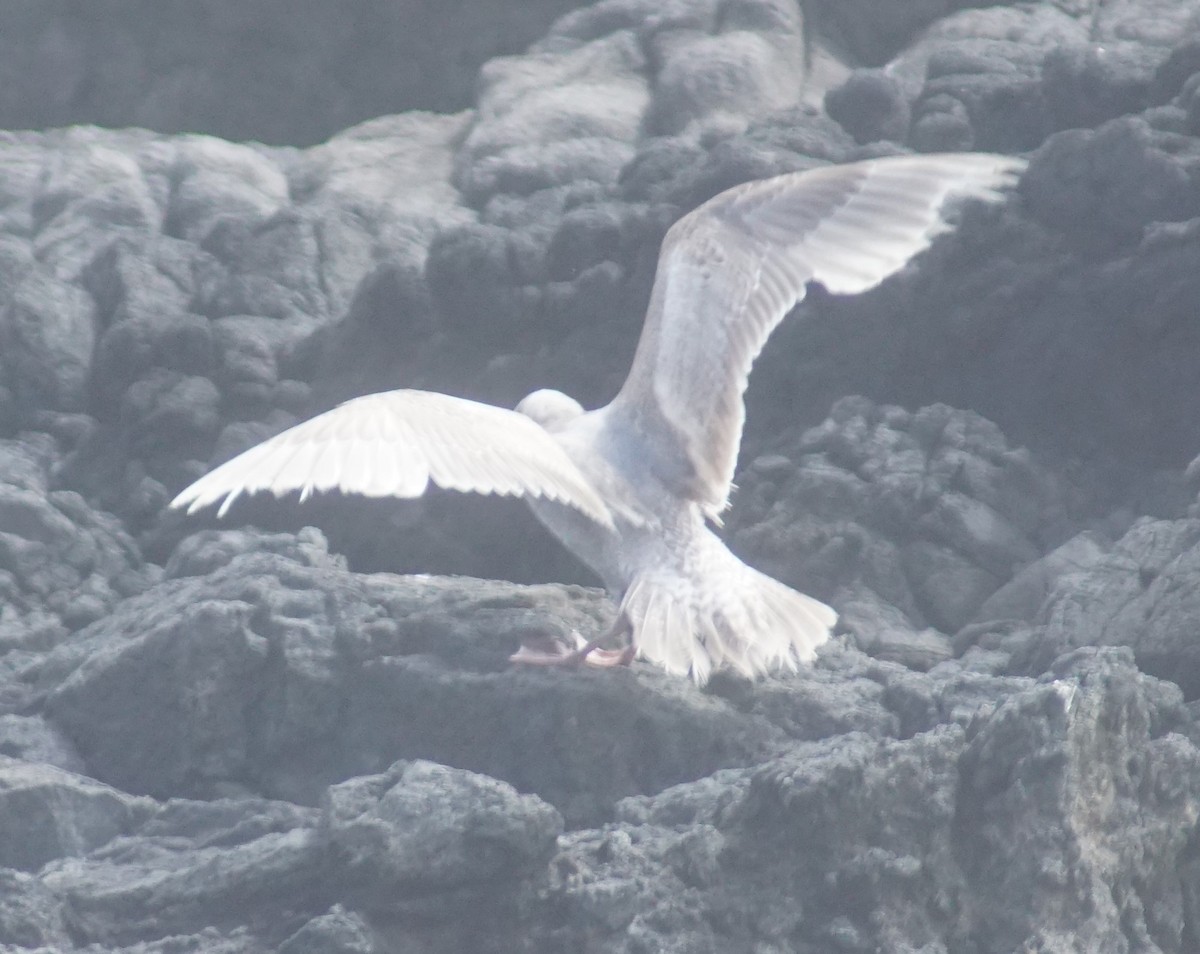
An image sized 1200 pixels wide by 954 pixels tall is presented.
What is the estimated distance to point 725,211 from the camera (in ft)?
28.2

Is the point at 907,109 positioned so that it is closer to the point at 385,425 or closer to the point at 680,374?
the point at 680,374

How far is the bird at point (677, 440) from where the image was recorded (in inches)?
258

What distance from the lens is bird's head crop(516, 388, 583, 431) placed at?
8156 mm

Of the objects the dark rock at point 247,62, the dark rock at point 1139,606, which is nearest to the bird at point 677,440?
the dark rock at point 1139,606

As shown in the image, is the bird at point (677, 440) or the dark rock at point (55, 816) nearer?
the dark rock at point (55, 816)

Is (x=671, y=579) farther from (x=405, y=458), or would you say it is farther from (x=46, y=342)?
(x=46, y=342)

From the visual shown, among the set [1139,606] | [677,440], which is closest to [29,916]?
[677,440]

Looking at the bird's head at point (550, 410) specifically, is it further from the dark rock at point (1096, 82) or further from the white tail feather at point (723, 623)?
the dark rock at point (1096, 82)

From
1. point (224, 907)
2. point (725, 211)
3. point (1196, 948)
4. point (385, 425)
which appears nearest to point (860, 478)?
point (725, 211)

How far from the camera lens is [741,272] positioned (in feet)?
27.4

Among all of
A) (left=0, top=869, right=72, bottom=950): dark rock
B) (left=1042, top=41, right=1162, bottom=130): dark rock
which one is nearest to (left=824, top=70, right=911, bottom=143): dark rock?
(left=1042, top=41, right=1162, bottom=130): dark rock

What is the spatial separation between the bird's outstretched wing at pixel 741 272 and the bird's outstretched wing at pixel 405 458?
704 millimetres

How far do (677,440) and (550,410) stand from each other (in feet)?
2.32

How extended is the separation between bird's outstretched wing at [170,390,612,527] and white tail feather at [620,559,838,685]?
394mm
